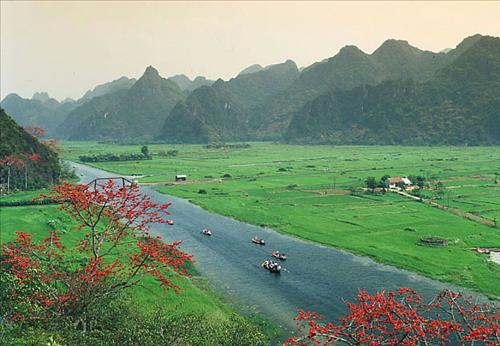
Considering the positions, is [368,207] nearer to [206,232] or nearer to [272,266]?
[206,232]

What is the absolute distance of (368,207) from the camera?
7700 cm

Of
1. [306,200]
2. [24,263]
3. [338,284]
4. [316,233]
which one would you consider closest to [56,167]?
[306,200]

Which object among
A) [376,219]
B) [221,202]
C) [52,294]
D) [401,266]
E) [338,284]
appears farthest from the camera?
[221,202]

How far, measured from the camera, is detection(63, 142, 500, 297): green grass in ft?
162

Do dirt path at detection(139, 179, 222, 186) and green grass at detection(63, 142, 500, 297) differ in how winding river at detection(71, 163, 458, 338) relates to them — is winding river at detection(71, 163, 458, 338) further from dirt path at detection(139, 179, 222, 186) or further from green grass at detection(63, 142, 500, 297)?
dirt path at detection(139, 179, 222, 186)

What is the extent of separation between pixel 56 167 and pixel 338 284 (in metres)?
86.4

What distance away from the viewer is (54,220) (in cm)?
5981

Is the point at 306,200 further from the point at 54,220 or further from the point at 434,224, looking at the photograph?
the point at 54,220

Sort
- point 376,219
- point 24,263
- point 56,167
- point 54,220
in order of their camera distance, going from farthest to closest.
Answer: point 56,167 → point 376,219 → point 54,220 → point 24,263

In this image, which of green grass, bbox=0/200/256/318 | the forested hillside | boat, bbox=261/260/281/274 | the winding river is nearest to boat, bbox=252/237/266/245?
the winding river

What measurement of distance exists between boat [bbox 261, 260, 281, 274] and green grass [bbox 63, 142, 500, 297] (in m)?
11.7

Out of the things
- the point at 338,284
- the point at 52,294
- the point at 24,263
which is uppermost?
the point at 24,263

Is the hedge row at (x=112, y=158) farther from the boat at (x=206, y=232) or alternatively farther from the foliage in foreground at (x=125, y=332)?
the foliage in foreground at (x=125, y=332)

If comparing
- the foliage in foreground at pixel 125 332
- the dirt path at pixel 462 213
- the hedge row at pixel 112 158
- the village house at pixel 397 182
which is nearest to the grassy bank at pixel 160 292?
the foliage in foreground at pixel 125 332
